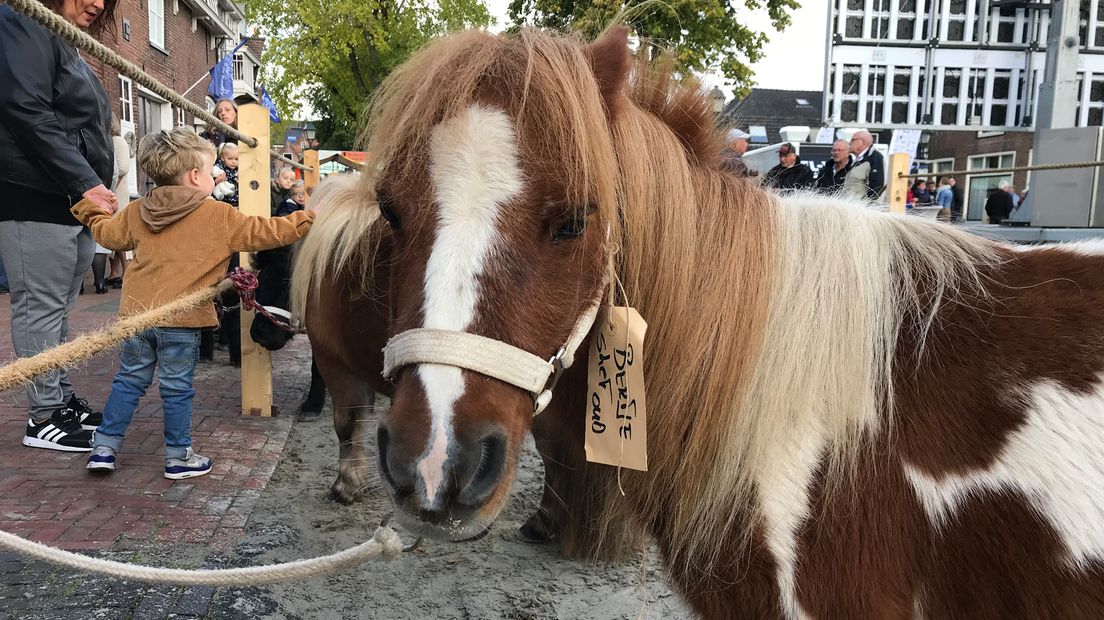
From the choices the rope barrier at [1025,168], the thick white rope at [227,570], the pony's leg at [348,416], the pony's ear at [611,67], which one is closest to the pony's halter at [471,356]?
the thick white rope at [227,570]

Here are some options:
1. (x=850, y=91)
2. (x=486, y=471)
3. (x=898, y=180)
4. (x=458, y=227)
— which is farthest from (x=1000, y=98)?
(x=486, y=471)

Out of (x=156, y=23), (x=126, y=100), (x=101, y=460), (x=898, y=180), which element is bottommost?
(x=101, y=460)

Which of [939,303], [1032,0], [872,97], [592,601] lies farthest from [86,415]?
[1032,0]

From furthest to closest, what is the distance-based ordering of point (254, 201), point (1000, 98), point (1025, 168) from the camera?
point (1000, 98) → point (1025, 168) → point (254, 201)

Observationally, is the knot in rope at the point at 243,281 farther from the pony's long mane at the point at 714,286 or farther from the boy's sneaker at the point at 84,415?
the pony's long mane at the point at 714,286

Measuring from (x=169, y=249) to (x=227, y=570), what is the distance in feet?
7.53

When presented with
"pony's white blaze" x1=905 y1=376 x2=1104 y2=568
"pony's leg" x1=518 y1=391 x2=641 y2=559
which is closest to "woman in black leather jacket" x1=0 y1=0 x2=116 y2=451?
"pony's leg" x1=518 y1=391 x2=641 y2=559

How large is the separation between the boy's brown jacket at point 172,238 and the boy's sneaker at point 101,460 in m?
0.74

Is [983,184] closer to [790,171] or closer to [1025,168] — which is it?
[790,171]

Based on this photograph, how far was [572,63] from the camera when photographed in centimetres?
145

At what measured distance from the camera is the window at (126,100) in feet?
47.6

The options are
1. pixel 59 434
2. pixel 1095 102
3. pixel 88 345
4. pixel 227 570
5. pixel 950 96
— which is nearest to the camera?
pixel 227 570

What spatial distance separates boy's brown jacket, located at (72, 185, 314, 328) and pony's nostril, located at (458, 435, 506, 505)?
2.55 meters

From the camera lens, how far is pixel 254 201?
440cm
